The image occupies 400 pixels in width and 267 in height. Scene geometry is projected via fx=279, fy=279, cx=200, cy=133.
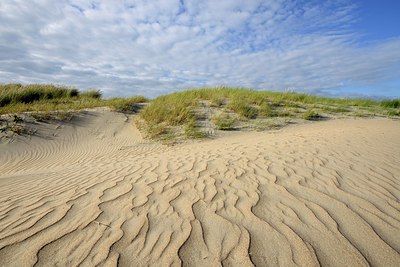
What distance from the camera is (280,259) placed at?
210 cm

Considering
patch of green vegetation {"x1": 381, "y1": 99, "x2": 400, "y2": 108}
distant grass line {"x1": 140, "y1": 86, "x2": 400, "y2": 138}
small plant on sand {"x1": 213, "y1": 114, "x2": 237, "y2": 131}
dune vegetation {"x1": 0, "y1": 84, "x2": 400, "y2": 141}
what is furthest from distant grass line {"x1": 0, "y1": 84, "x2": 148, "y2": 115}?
patch of green vegetation {"x1": 381, "y1": 99, "x2": 400, "y2": 108}

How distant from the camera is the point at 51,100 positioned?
47.3 ft

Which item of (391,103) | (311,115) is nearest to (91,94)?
(311,115)

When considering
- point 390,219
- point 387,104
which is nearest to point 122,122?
point 390,219

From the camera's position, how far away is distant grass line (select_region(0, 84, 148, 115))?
1176cm

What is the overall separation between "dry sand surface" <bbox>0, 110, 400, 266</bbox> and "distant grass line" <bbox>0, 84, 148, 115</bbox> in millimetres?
8177

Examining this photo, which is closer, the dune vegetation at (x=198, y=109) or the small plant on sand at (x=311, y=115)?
the dune vegetation at (x=198, y=109)

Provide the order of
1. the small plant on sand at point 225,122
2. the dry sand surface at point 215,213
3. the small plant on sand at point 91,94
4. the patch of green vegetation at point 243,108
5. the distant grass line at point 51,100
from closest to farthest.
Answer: the dry sand surface at point 215,213
the small plant on sand at point 225,122
the patch of green vegetation at point 243,108
the distant grass line at point 51,100
the small plant on sand at point 91,94

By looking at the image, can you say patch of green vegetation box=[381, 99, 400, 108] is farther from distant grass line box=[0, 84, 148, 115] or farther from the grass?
distant grass line box=[0, 84, 148, 115]

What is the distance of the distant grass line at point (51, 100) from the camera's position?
1176 cm

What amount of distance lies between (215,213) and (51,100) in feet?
46.5

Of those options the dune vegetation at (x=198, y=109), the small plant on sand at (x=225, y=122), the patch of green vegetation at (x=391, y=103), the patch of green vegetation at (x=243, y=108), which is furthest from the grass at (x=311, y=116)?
the patch of green vegetation at (x=391, y=103)

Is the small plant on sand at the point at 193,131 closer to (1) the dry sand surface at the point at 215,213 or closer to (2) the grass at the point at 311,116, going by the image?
(1) the dry sand surface at the point at 215,213

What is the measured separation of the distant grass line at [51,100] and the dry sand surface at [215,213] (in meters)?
8.18
